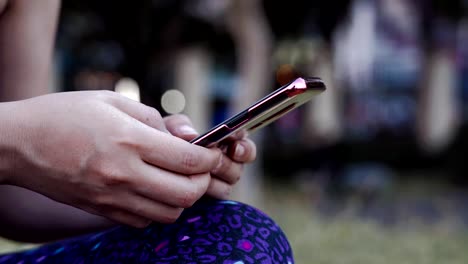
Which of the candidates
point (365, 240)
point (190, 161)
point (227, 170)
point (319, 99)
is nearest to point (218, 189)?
point (227, 170)

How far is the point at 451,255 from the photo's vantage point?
227 centimetres

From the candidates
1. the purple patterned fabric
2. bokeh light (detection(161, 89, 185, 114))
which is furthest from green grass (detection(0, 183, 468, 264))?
the purple patterned fabric

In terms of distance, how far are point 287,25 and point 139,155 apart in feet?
9.02

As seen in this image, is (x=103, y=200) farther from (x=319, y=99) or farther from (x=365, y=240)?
(x=319, y=99)

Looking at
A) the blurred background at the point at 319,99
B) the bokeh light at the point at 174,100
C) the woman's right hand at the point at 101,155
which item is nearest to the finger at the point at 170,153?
the woman's right hand at the point at 101,155

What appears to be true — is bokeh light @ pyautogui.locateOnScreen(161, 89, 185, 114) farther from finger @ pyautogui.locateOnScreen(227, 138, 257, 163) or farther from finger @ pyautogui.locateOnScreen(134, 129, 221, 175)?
finger @ pyautogui.locateOnScreen(134, 129, 221, 175)

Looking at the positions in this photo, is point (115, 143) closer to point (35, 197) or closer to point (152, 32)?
point (35, 197)

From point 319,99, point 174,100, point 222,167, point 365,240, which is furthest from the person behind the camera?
point 319,99

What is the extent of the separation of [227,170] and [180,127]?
2.4 inches

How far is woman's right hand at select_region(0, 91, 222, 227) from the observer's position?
50cm

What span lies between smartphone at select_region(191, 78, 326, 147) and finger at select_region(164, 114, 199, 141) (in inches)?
2.2

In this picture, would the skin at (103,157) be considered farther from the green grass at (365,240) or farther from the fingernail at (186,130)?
the green grass at (365,240)

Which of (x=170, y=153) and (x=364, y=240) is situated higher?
(x=170, y=153)

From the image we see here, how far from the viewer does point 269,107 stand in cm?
54
